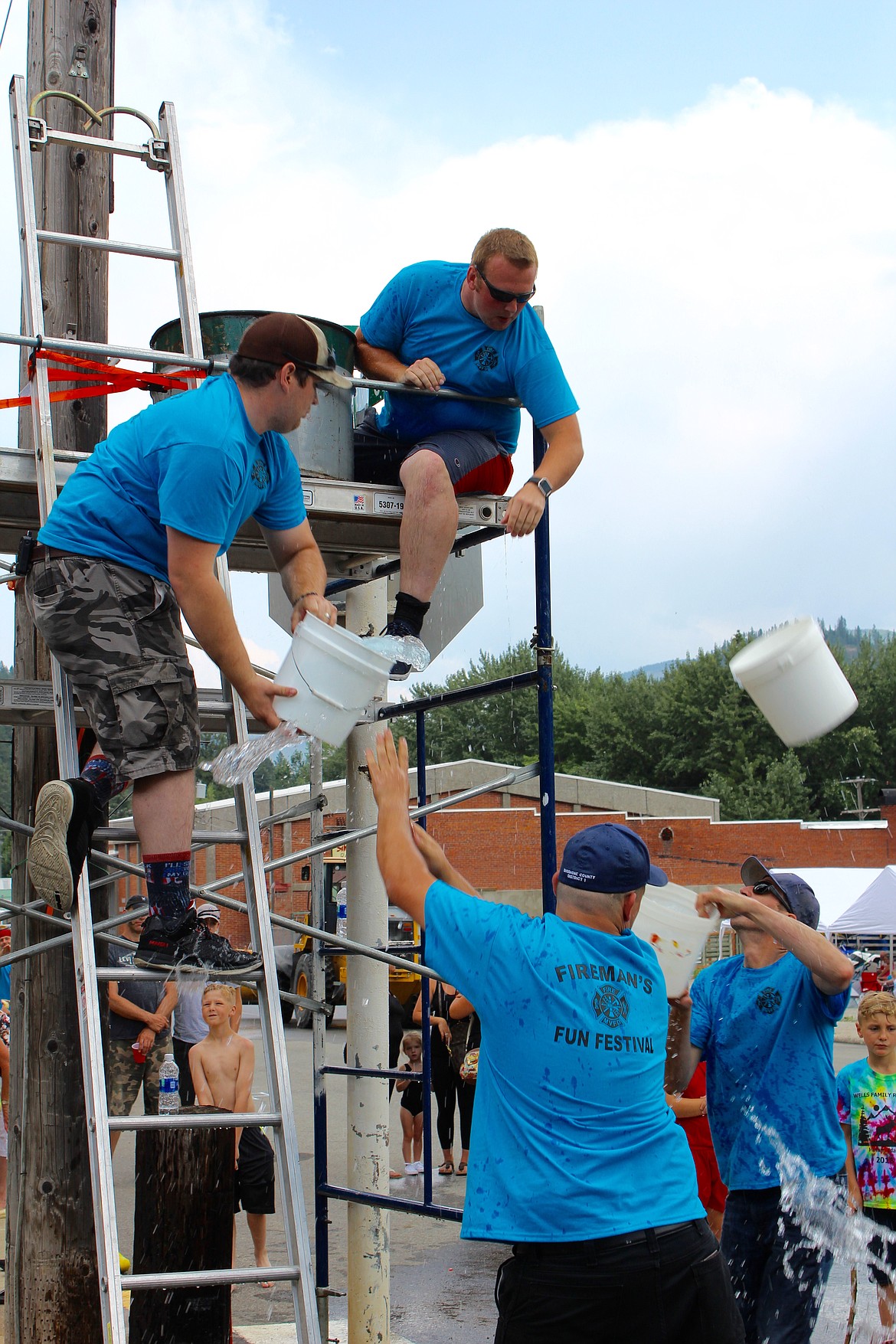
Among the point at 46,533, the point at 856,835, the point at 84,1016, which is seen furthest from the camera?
the point at 856,835

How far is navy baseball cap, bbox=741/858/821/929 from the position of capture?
4.69 m

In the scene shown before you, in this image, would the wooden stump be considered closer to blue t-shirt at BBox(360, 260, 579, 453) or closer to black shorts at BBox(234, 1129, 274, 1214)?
black shorts at BBox(234, 1129, 274, 1214)

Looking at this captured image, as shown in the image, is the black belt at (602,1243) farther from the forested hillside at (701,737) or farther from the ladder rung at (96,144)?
the forested hillside at (701,737)

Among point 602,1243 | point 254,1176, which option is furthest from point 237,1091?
point 602,1243

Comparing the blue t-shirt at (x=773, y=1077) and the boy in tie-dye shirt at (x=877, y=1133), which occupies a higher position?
the blue t-shirt at (x=773, y=1077)

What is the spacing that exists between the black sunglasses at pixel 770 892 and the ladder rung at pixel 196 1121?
212 centimetres

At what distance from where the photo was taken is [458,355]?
5148 millimetres

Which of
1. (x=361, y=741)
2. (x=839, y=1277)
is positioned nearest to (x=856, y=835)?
(x=839, y=1277)

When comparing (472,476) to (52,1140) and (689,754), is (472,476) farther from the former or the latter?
(689,754)

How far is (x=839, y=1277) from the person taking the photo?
7449 mm

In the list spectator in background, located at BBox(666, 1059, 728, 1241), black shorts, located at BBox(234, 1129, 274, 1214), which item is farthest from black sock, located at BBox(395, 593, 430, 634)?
black shorts, located at BBox(234, 1129, 274, 1214)

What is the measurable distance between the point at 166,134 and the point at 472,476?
1.85m

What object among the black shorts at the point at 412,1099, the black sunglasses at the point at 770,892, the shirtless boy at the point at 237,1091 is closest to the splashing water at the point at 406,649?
the black sunglasses at the point at 770,892

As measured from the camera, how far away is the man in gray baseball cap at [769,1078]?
4129mm
